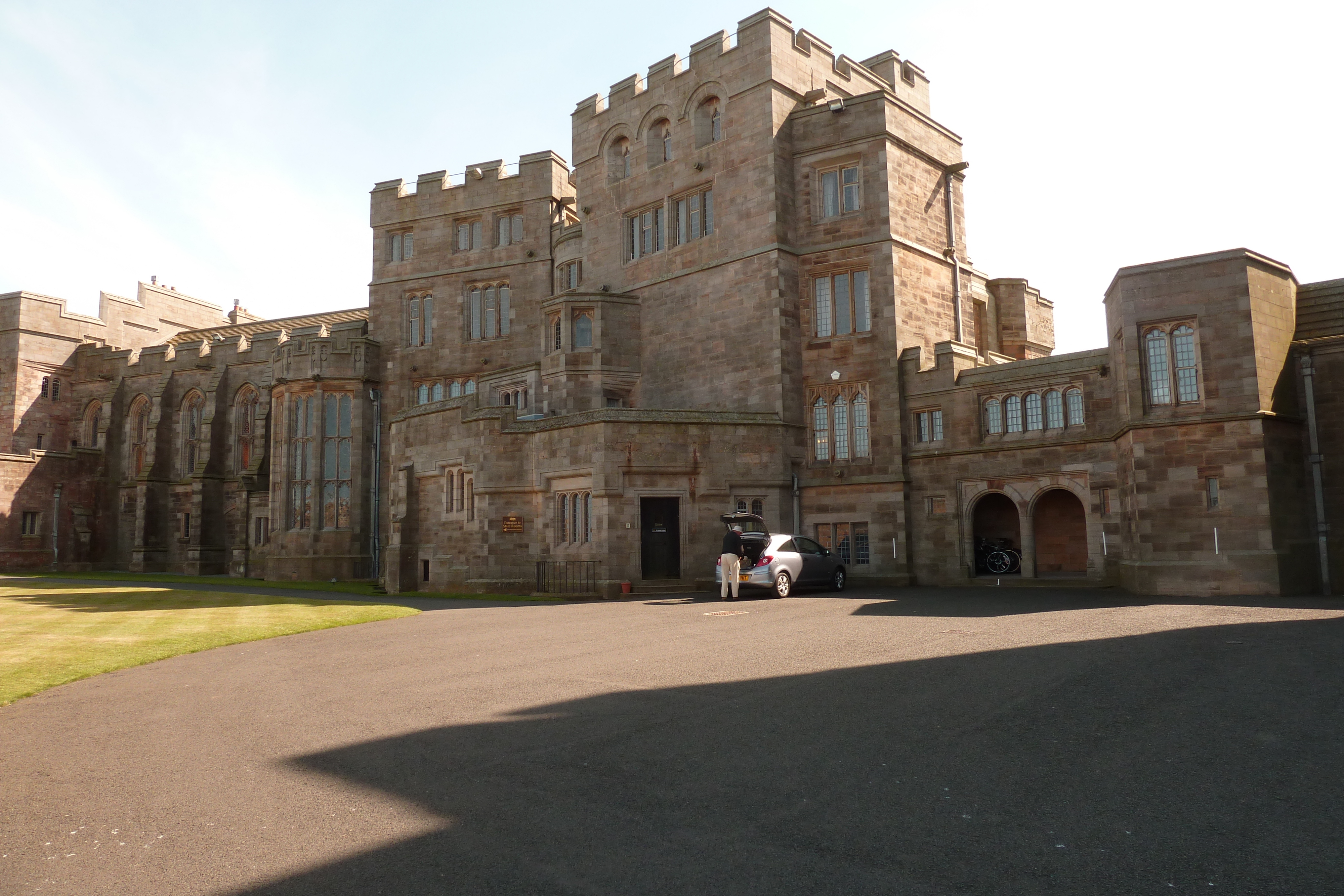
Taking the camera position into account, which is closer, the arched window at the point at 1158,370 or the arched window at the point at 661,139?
the arched window at the point at 1158,370

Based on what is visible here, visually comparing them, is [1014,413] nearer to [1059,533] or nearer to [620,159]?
[1059,533]

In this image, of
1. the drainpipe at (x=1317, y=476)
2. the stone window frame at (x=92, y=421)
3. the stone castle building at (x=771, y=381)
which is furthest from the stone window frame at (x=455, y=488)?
the stone window frame at (x=92, y=421)

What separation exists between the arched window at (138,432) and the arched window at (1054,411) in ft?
152

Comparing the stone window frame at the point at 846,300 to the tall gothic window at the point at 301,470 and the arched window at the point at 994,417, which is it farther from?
the tall gothic window at the point at 301,470

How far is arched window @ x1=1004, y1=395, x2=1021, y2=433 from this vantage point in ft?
79.6

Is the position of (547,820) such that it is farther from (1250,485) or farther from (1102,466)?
(1102,466)

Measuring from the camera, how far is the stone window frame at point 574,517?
24781mm

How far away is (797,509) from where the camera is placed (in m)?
26.4

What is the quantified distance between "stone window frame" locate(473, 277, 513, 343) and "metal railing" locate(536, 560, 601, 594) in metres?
16.4

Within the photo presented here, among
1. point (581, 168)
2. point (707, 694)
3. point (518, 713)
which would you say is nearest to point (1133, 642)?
point (707, 694)

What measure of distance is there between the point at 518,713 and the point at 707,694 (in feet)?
6.40

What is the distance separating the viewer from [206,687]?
34.2ft

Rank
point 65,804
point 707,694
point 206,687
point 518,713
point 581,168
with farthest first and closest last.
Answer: point 581,168, point 206,687, point 707,694, point 518,713, point 65,804

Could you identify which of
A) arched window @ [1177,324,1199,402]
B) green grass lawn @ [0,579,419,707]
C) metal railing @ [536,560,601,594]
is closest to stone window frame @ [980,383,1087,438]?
arched window @ [1177,324,1199,402]
